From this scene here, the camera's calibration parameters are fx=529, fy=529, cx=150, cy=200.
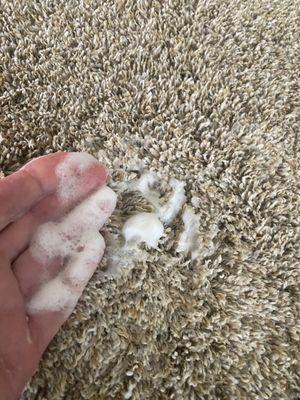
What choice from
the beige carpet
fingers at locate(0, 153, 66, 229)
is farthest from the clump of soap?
fingers at locate(0, 153, 66, 229)

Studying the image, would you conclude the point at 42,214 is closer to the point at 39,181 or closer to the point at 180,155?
the point at 39,181

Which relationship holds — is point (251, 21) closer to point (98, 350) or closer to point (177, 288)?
point (177, 288)

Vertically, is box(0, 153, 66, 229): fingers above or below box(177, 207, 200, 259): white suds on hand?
above

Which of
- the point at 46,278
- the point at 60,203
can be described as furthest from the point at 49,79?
the point at 46,278

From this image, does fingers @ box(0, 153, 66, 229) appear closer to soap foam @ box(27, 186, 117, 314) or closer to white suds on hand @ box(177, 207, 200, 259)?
soap foam @ box(27, 186, 117, 314)

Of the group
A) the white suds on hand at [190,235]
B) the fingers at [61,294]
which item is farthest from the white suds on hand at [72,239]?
the white suds on hand at [190,235]

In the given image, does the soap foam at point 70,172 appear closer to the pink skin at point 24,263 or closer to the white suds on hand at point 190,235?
the pink skin at point 24,263
